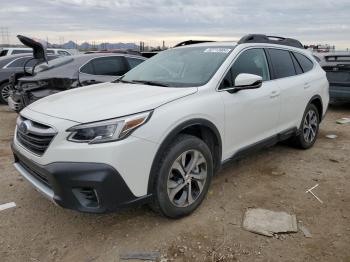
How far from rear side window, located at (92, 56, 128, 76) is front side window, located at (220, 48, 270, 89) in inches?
157

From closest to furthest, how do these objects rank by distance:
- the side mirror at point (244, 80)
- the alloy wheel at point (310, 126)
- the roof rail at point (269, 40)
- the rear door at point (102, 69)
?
the side mirror at point (244, 80), the roof rail at point (269, 40), the alloy wheel at point (310, 126), the rear door at point (102, 69)

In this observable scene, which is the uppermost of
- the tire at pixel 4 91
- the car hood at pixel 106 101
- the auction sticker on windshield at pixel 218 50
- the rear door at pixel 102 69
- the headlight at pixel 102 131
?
the auction sticker on windshield at pixel 218 50

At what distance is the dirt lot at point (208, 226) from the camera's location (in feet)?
10.5

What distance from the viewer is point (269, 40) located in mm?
5098

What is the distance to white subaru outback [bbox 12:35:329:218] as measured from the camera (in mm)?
3025

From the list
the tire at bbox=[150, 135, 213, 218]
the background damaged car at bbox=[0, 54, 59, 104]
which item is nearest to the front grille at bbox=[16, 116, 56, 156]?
the tire at bbox=[150, 135, 213, 218]

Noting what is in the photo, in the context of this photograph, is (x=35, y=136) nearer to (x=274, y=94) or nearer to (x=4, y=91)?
(x=274, y=94)

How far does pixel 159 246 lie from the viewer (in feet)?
10.8

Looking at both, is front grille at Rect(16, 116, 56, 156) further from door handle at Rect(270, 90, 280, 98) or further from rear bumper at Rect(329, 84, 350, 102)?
rear bumper at Rect(329, 84, 350, 102)

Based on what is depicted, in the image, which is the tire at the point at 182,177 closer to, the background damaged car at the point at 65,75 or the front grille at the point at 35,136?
the front grille at the point at 35,136

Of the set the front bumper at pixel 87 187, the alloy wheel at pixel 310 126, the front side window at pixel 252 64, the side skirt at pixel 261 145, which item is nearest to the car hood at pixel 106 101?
the front bumper at pixel 87 187

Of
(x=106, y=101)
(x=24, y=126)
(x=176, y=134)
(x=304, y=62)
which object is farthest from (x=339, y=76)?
(x=24, y=126)

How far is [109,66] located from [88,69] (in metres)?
0.59

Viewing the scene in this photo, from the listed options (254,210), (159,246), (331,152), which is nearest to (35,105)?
(159,246)
